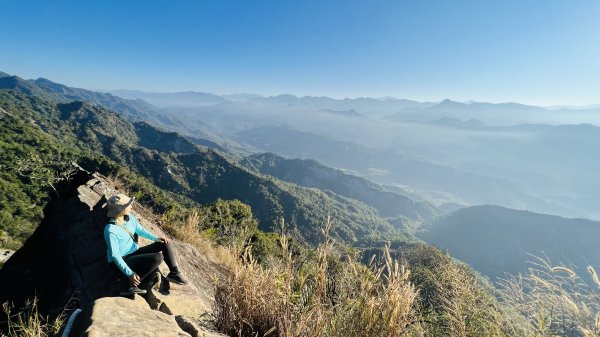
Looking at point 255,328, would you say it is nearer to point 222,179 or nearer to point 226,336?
point 226,336

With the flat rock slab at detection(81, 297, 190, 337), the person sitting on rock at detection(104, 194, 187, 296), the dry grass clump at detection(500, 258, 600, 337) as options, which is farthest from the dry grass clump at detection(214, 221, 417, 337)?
the person sitting on rock at detection(104, 194, 187, 296)

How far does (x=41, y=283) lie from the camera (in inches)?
231

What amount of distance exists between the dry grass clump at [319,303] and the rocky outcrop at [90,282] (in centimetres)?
38

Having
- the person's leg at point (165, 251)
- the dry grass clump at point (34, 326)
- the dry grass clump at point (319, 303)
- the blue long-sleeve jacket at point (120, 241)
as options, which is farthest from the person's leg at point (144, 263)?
the dry grass clump at point (319, 303)

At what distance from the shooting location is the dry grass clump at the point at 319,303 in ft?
7.49

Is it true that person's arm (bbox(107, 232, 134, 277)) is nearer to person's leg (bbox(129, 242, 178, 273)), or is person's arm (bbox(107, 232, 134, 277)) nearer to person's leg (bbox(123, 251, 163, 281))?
person's leg (bbox(123, 251, 163, 281))

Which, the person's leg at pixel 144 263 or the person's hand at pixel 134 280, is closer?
the person's hand at pixel 134 280

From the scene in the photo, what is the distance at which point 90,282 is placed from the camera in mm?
5129

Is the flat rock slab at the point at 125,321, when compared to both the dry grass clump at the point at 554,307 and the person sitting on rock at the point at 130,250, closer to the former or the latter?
the person sitting on rock at the point at 130,250

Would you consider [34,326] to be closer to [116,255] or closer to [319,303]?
[319,303]

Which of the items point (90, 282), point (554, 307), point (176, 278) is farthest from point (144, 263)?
point (554, 307)

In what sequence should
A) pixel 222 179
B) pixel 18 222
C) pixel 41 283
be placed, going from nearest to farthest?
pixel 41 283 → pixel 18 222 → pixel 222 179

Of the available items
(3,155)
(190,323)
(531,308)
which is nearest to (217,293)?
(190,323)

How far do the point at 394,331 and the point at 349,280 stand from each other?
0.63 m
